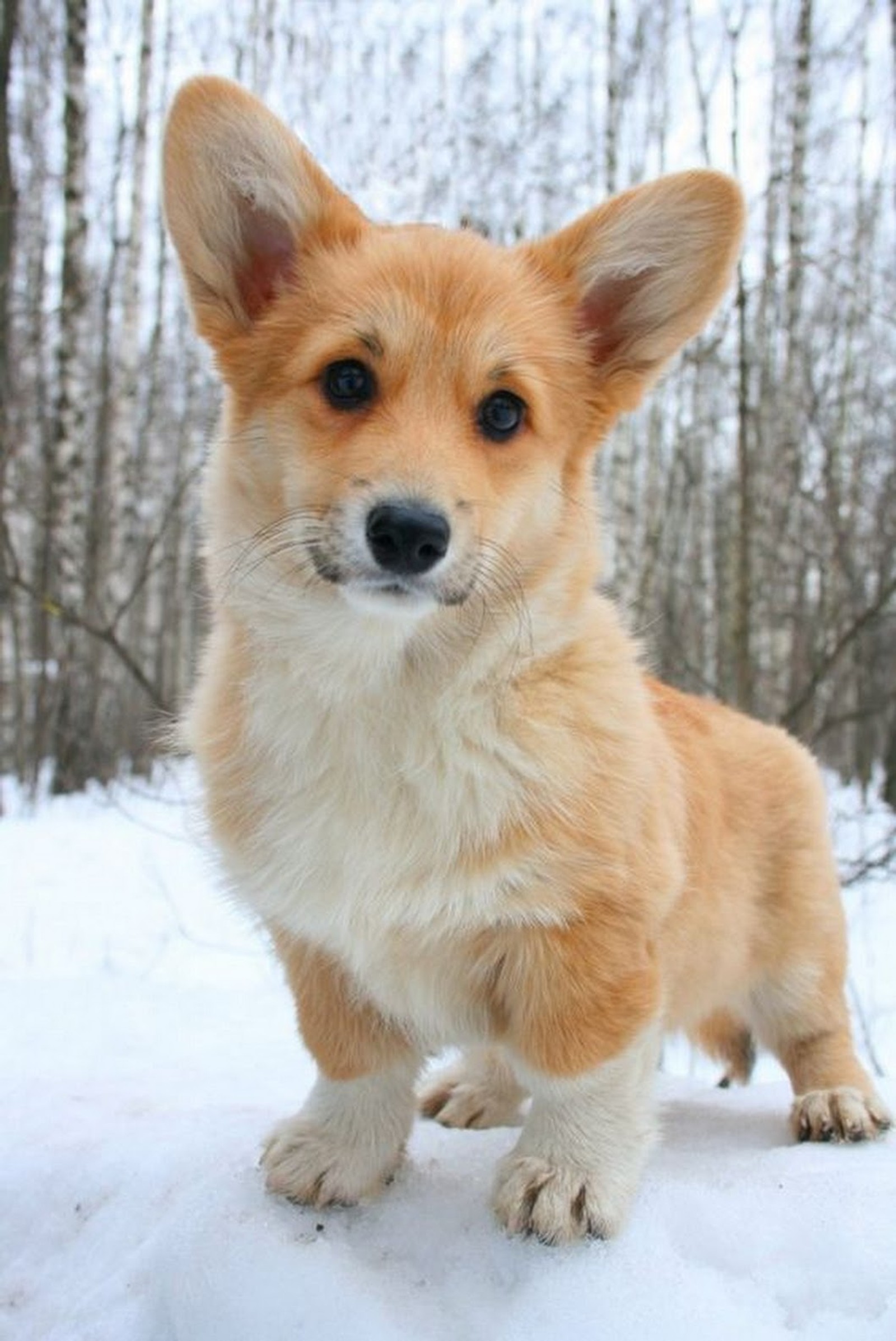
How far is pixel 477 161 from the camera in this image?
462 inches

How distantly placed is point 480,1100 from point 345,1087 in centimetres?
74

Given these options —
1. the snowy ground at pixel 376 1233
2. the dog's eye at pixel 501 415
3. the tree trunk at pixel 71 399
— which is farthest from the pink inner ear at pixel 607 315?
the tree trunk at pixel 71 399

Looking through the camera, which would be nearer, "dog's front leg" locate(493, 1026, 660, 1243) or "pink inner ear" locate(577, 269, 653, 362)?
"dog's front leg" locate(493, 1026, 660, 1243)

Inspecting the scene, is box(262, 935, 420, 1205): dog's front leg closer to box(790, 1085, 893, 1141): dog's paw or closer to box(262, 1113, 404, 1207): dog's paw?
box(262, 1113, 404, 1207): dog's paw

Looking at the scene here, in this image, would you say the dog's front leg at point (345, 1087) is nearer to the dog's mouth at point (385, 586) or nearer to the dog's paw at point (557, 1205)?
the dog's paw at point (557, 1205)

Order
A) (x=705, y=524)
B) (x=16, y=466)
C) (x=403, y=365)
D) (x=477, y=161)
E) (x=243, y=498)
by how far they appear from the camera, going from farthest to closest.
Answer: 1. (x=705, y=524)
2. (x=16, y=466)
3. (x=477, y=161)
4. (x=243, y=498)
5. (x=403, y=365)

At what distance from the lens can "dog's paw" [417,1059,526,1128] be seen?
10.6 ft

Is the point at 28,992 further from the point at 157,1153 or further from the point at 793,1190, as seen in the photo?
the point at 793,1190

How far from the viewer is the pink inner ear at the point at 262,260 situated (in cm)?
283

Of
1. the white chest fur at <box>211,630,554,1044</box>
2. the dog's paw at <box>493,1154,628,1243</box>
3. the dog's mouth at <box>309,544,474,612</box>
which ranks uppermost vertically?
the dog's mouth at <box>309,544,474,612</box>

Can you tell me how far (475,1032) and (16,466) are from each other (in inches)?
467

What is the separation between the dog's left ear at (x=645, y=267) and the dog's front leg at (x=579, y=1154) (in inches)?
62.3

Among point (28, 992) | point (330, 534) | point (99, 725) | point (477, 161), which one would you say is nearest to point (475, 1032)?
point (330, 534)

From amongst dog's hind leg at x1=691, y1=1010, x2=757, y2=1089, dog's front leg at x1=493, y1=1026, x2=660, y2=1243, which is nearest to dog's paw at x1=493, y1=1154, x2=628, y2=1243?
dog's front leg at x1=493, y1=1026, x2=660, y2=1243
